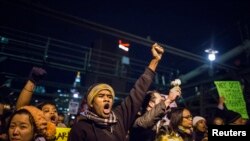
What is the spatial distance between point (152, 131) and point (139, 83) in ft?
2.53

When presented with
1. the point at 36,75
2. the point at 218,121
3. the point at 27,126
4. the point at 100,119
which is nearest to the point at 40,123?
the point at 27,126

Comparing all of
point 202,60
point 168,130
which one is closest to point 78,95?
point 202,60

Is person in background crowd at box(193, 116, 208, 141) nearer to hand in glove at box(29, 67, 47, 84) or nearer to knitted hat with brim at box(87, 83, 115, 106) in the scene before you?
knitted hat with brim at box(87, 83, 115, 106)

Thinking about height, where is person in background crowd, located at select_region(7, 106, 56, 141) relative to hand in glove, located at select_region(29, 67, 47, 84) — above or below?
below

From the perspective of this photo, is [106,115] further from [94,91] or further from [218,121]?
[218,121]

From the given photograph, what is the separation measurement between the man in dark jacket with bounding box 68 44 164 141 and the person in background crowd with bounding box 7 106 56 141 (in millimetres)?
356

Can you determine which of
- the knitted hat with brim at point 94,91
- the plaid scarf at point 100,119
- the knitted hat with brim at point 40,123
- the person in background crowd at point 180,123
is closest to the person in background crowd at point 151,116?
the person in background crowd at point 180,123

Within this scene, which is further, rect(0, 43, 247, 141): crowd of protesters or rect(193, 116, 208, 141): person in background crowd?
rect(193, 116, 208, 141): person in background crowd

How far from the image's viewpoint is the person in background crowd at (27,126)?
2.91 metres

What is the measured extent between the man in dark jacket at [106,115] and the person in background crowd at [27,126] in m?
0.36

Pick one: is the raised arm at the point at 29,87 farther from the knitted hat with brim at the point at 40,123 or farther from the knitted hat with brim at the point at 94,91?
the knitted hat with brim at the point at 94,91

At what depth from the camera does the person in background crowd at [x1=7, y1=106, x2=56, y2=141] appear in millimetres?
2908

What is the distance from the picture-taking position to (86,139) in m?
3.12

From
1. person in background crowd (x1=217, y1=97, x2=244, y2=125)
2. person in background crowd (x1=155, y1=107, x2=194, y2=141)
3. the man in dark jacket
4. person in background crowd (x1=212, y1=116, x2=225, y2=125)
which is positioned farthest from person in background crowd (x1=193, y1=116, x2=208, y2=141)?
the man in dark jacket
